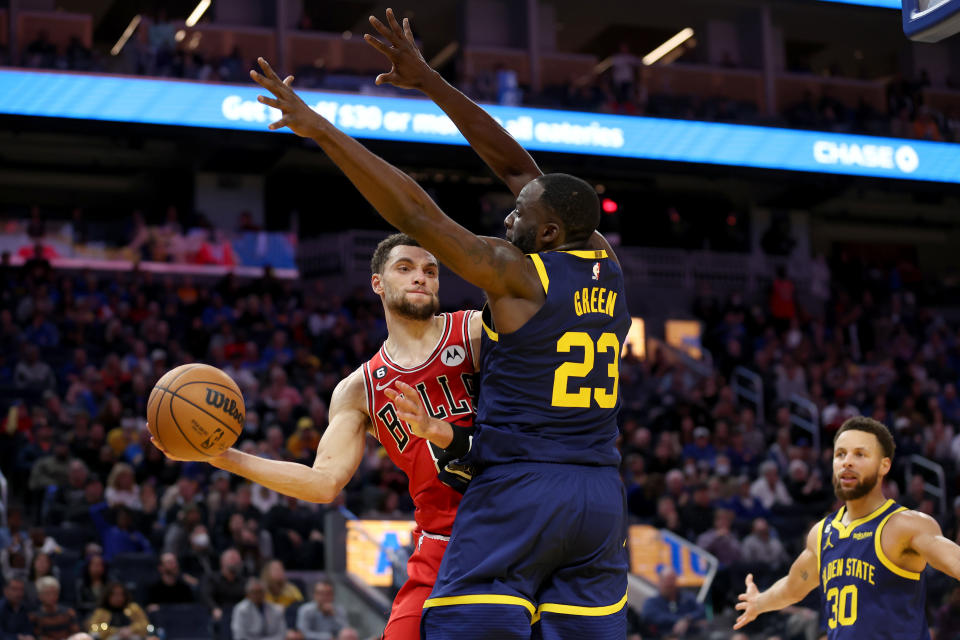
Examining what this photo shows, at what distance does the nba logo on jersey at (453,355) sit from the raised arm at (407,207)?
0.88m

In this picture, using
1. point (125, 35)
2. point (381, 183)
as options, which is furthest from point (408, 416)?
point (125, 35)

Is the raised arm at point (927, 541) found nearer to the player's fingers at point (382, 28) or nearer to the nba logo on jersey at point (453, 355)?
the nba logo on jersey at point (453, 355)

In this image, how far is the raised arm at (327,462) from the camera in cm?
448

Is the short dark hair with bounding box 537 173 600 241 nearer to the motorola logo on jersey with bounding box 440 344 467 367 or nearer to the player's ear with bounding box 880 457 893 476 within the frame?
the motorola logo on jersey with bounding box 440 344 467 367

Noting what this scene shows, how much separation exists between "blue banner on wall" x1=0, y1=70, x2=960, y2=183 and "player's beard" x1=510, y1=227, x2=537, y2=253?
14302mm

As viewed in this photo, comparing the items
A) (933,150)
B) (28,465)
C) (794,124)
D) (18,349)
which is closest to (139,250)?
(18,349)

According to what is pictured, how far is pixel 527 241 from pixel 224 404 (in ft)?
4.13

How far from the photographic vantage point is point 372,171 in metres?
3.78

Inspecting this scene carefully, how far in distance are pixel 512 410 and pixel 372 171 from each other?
A: 94 centimetres

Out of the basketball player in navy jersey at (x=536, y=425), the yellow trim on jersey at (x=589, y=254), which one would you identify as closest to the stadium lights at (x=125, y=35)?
the basketball player in navy jersey at (x=536, y=425)

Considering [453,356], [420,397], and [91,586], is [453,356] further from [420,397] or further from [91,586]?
[91,586]

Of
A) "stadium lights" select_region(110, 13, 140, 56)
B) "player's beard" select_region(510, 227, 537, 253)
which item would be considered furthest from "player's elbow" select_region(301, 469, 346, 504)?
"stadium lights" select_region(110, 13, 140, 56)

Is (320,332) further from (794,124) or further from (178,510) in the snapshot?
(794,124)

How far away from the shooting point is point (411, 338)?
507cm
